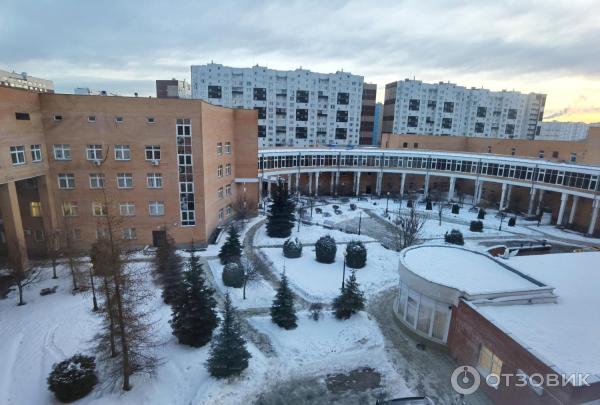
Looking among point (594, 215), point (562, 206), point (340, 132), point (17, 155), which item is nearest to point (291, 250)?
point (17, 155)

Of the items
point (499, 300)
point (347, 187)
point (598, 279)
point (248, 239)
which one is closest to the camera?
point (499, 300)

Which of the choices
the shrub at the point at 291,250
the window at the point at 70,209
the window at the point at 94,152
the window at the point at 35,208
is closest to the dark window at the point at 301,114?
the shrub at the point at 291,250

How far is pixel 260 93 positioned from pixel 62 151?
123 ft

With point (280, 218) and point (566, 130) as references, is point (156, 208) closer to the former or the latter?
point (280, 218)

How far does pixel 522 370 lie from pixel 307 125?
5353 cm

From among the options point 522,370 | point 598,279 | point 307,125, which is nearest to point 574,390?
point 522,370

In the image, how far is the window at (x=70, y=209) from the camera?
25.0 meters

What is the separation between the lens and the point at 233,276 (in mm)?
20547

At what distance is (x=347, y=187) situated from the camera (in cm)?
5444

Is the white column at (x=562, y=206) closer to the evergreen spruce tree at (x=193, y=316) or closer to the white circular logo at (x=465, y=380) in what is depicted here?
the white circular logo at (x=465, y=380)

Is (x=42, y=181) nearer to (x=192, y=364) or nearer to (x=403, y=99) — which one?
(x=192, y=364)

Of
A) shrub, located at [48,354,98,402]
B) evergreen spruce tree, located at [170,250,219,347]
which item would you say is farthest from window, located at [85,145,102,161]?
shrub, located at [48,354,98,402]

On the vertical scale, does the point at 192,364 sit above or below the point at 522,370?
below

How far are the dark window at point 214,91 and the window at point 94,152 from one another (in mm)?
34359
